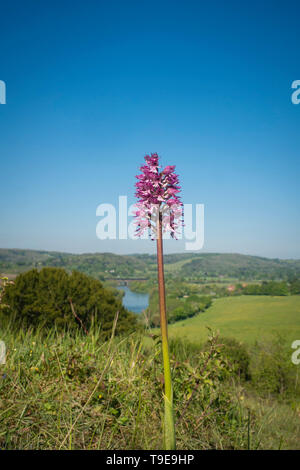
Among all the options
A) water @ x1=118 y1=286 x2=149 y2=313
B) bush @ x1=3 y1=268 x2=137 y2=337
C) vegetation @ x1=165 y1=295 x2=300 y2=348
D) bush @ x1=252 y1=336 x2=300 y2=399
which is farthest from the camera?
vegetation @ x1=165 y1=295 x2=300 y2=348

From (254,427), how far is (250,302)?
212ft

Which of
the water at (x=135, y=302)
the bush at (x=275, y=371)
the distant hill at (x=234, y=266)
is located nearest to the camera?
the water at (x=135, y=302)

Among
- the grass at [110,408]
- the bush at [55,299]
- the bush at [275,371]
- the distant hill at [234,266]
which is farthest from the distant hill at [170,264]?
the grass at [110,408]

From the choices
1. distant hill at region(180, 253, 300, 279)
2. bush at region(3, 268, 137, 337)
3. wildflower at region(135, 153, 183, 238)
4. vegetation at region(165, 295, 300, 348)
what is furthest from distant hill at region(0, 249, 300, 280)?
wildflower at region(135, 153, 183, 238)

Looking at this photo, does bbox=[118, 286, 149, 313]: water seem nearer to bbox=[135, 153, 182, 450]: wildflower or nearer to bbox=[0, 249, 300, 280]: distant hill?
bbox=[0, 249, 300, 280]: distant hill

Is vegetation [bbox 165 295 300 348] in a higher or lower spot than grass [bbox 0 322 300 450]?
lower

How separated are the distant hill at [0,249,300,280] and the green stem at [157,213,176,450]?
56.7 metres

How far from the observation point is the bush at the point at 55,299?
1792 centimetres

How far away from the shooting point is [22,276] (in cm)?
2053

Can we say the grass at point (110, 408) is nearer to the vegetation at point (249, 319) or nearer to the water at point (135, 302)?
the water at point (135, 302)

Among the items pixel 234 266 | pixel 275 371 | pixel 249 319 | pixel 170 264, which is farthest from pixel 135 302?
pixel 234 266

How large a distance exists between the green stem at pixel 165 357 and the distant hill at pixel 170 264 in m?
56.7

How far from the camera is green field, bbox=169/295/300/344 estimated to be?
4897 centimetres

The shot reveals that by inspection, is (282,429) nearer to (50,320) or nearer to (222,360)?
(222,360)
